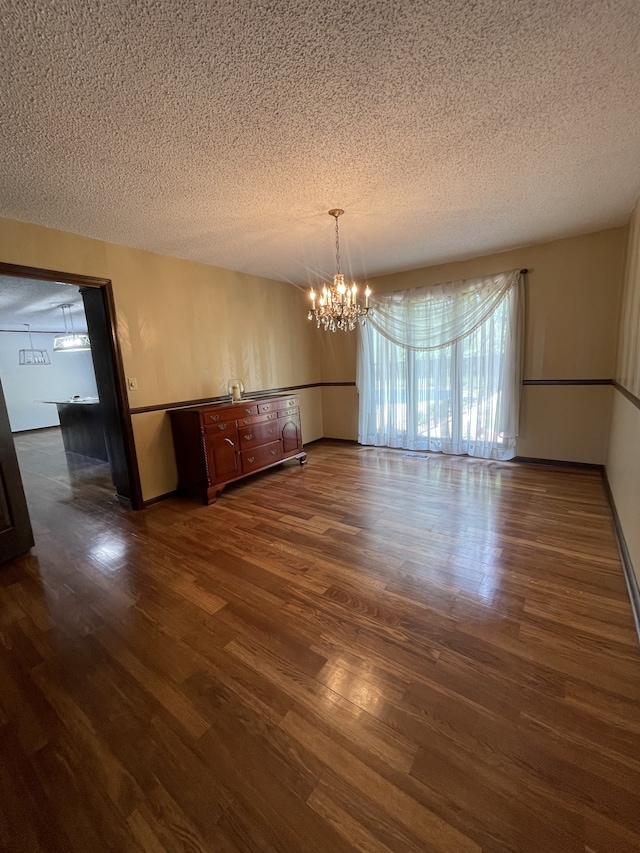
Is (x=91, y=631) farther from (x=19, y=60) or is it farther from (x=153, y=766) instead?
(x=19, y=60)

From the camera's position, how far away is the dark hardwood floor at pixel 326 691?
0.94 m

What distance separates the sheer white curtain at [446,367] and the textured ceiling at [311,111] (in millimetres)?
1192

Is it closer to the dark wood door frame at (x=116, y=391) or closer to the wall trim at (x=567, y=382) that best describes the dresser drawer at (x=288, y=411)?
the dark wood door frame at (x=116, y=391)

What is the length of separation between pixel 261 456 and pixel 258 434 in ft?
0.86

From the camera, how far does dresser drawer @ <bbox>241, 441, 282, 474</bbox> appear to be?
360 centimetres

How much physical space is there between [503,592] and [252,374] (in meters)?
3.51

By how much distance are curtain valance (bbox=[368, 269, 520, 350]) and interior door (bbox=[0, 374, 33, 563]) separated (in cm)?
398

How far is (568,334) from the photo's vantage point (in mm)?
3504

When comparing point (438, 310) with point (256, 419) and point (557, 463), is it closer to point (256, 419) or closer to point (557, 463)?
point (557, 463)

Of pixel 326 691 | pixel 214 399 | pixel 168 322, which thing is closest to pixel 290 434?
pixel 214 399

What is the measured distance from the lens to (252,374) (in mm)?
4297

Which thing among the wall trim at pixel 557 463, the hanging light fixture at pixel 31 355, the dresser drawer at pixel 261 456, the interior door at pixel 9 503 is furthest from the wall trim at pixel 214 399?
the hanging light fixture at pixel 31 355

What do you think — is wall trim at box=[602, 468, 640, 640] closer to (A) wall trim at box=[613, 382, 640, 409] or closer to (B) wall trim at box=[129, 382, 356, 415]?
(A) wall trim at box=[613, 382, 640, 409]

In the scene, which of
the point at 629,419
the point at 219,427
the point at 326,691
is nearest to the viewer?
the point at 326,691
